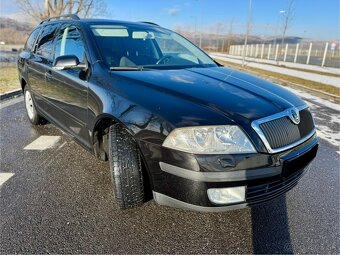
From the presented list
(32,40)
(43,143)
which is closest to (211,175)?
(43,143)

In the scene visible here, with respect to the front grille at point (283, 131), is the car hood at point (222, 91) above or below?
above

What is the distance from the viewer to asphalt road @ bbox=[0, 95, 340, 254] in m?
2.18

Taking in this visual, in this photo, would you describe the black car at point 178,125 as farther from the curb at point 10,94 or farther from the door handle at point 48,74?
the curb at point 10,94

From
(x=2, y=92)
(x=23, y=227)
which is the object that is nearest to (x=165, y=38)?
(x=23, y=227)

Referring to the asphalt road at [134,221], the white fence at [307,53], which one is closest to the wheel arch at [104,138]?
the asphalt road at [134,221]

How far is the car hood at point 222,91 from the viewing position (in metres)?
2.12

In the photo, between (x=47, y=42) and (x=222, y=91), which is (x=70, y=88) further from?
(x=222, y=91)

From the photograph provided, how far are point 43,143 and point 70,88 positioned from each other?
1.46m

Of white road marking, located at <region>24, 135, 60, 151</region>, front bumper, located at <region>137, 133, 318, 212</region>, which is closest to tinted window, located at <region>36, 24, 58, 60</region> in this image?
white road marking, located at <region>24, 135, 60, 151</region>

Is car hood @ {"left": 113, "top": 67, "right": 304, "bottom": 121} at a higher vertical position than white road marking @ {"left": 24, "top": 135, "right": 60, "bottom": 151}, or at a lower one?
higher

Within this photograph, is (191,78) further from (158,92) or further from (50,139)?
(50,139)

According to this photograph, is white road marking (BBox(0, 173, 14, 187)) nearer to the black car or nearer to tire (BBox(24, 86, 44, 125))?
the black car

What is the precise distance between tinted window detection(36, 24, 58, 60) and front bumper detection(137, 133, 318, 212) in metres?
2.50

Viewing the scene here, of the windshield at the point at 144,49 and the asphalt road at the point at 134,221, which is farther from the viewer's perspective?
the windshield at the point at 144,49
